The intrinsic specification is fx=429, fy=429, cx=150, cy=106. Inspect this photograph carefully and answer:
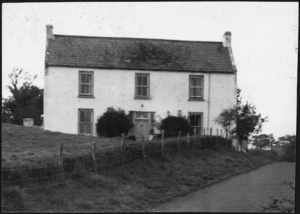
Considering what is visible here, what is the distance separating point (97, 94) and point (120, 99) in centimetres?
149

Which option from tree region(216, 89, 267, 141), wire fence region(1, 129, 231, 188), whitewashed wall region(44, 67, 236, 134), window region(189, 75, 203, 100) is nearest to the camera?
wire fence region(1, 129, 231, 188)

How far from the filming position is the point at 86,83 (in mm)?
27250

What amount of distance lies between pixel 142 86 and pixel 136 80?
0.55m

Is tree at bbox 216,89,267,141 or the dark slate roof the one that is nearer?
tree at bbox 216,89,267,141

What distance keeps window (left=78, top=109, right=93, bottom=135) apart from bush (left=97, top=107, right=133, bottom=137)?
0.89 m

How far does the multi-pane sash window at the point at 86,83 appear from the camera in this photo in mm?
27219

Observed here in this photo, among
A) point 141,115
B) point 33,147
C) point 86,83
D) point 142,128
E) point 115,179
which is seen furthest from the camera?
point 141,115

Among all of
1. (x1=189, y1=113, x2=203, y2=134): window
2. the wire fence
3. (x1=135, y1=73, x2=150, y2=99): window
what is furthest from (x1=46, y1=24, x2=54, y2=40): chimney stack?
the wire fence

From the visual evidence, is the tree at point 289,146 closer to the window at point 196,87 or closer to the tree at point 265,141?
the tree at point 265,141

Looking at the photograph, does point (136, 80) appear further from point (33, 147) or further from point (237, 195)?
point (237, 195)

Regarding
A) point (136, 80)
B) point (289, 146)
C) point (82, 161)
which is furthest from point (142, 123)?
point (289, 146)

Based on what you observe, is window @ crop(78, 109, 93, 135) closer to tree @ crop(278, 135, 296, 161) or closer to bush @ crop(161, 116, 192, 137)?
bush @ crop(161, 116, 192, 137)

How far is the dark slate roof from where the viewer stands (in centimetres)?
2725

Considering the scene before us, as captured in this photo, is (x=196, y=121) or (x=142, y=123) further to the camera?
(x=196, y=121)
